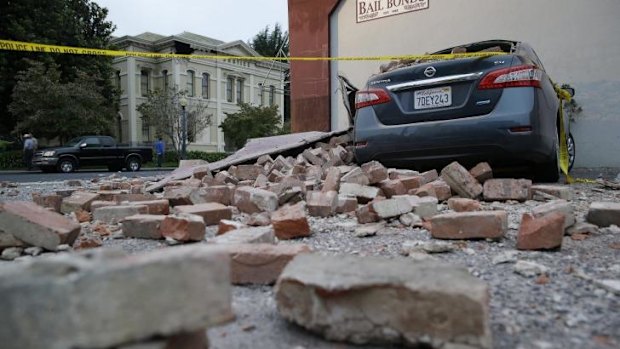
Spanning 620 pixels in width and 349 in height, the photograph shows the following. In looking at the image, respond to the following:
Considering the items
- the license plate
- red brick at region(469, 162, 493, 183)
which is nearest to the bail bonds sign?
the license plate

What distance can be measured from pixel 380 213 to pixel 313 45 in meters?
9.84

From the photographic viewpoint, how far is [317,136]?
6.38m

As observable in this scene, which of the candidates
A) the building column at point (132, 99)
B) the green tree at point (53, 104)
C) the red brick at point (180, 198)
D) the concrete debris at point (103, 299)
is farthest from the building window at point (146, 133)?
the concrete debris at point (103, 299)

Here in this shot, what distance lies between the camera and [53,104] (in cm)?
2469

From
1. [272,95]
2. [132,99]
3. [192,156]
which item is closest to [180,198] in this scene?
[192,156]

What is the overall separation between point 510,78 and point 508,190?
0.98 m

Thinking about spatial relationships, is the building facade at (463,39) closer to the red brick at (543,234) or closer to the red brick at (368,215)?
the red brick at (368,215)

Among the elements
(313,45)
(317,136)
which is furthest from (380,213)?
(313,45)

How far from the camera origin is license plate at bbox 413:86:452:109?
4.05 meters

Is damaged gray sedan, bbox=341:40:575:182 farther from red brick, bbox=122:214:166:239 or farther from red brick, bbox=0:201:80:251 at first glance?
red brick, bbox=0:201:80:251

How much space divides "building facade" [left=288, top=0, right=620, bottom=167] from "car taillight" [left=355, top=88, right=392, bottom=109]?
20.3 feet

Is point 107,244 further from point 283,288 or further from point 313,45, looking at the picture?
point 313,45

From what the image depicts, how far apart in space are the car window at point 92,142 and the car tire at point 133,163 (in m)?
1.62

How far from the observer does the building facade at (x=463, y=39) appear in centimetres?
857
